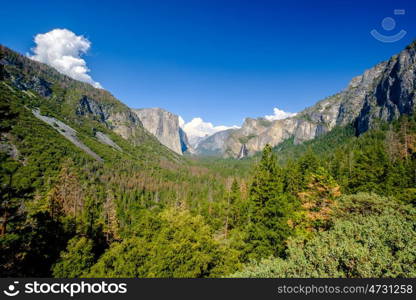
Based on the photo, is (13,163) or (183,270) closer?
(13,163)

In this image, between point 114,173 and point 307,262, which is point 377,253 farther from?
point 114,173

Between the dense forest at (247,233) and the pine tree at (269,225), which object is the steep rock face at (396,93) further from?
A: the pine tree at (269,225)

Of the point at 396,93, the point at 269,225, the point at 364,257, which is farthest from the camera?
the point at 396,93

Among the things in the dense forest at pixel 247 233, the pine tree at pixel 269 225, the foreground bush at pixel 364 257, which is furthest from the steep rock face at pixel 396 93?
the foreground bush at pixel 364 257

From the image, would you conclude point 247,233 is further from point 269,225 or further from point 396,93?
point 396,93

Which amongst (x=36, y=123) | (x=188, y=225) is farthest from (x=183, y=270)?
(x=36, y=123)

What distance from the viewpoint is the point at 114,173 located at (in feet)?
458

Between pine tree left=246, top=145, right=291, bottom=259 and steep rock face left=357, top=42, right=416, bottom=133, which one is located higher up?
steep rock face left=357, top=42, right=416, bottom=133

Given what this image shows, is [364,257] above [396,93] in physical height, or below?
below

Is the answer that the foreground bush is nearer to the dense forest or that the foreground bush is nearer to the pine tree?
the dense forest

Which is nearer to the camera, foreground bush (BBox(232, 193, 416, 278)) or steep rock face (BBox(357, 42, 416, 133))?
foreground bush (BBox(232, 193, 416, 278))

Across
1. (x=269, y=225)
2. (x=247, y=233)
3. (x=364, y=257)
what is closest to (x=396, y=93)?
(x=269, y=225)

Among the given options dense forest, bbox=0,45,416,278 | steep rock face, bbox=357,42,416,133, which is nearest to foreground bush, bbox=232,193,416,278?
dense forest, bbox=0,45,416,278

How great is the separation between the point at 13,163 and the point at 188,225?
1443cm
